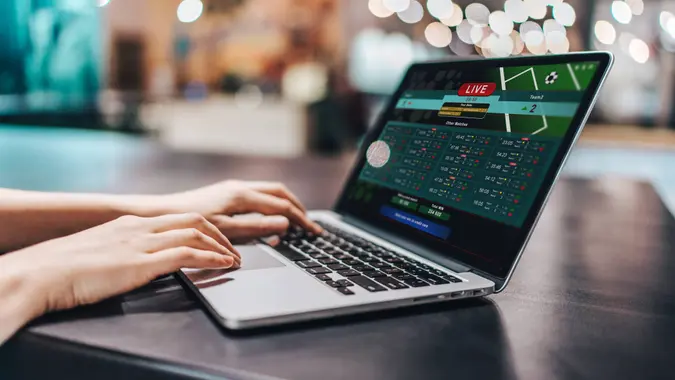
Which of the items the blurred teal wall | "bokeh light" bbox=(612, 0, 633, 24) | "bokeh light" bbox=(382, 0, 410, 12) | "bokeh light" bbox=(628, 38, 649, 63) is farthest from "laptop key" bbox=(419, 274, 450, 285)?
"bokeh light" bbox=(382, 0, 410, 12)

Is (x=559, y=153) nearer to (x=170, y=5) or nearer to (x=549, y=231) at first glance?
(x=549, y=231)

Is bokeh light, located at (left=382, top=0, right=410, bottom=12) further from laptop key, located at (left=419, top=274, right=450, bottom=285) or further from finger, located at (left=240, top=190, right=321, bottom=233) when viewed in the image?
laptop key, located at (left=419, top=274, right=450, bottom=285)

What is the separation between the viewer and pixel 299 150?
4.79 meters

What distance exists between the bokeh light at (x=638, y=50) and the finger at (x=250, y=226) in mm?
4547

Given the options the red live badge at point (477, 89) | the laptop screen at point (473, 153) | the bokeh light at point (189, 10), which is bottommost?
the laptop screen at point (473, 153)

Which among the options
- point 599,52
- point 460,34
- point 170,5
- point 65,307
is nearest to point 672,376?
point 599,52

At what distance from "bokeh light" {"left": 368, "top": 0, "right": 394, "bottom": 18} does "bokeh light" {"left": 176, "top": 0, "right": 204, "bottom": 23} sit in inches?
61.3

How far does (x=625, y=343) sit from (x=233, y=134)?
4.62 meters

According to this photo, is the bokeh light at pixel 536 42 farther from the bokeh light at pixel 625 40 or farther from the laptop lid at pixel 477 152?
the laptop lid at pixel 477 152

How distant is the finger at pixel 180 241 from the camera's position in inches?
21.6

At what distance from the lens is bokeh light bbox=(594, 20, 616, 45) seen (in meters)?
4.88

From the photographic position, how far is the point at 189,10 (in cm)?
564

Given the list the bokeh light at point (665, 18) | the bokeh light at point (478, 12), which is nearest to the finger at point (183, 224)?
the bokeh light at point (665, 18)

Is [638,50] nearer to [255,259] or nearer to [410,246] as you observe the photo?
[410,246]
